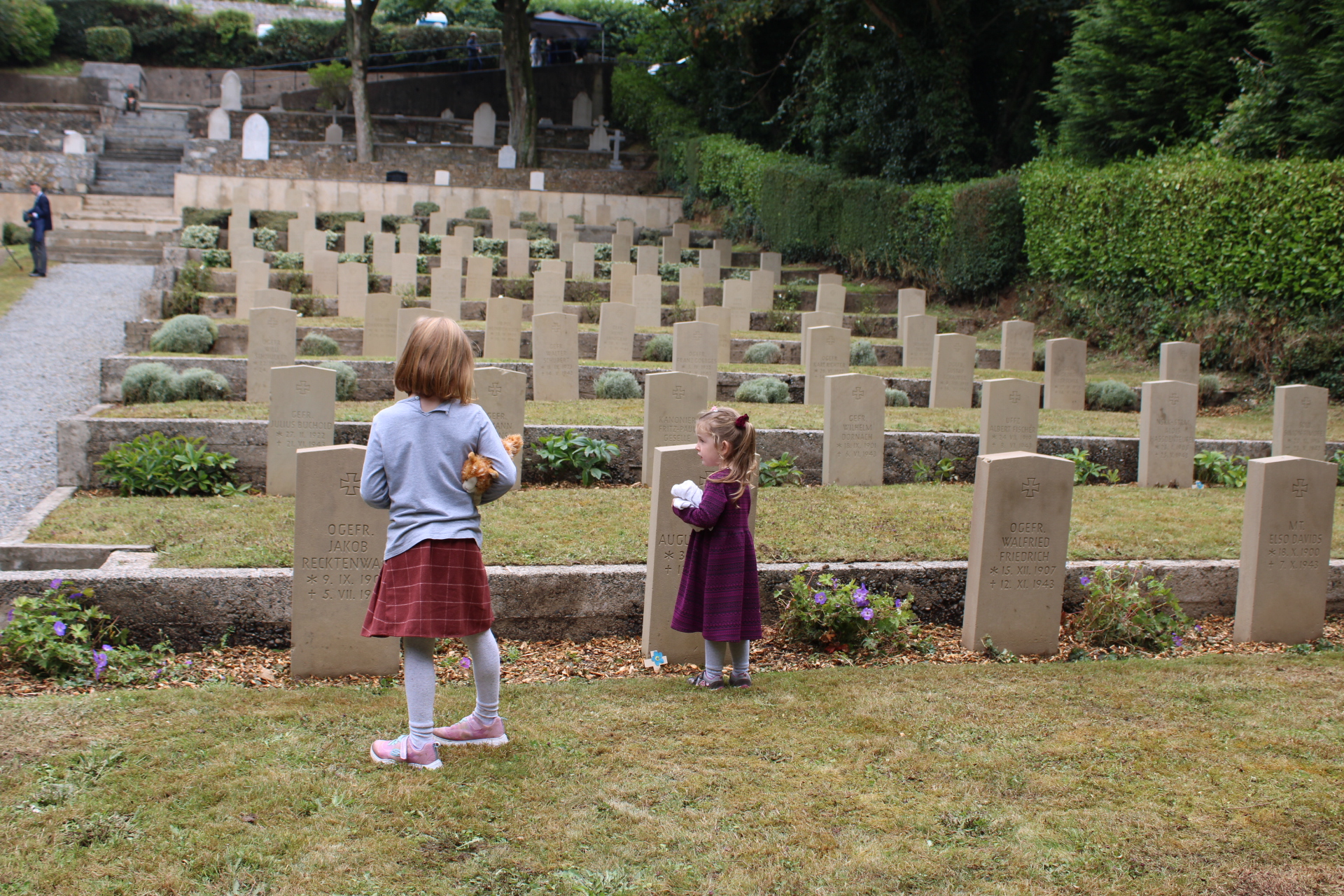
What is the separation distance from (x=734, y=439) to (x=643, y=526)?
2.53m

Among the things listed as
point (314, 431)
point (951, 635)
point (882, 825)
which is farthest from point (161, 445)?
point (882, 825)

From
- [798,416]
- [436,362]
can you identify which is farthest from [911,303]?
[436,362]

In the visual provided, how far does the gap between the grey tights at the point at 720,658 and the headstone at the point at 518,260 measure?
1519cm

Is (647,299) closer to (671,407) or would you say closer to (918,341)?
(918,341)

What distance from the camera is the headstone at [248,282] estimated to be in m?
14.9

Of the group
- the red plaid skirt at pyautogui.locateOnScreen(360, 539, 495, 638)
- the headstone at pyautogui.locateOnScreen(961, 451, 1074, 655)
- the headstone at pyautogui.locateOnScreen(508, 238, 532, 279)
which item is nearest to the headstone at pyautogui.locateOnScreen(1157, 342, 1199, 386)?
the headstone at pyautogui.locateOnScreen(961, 451, 1074, 655)

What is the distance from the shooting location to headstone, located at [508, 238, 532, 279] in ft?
63.6

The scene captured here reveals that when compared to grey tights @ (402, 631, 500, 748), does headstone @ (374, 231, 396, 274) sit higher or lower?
higher

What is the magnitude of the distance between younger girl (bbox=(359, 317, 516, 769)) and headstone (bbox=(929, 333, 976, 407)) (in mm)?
9251

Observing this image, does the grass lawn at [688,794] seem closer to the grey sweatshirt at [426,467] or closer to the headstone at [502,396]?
the grey sweatshirt at [426,467]

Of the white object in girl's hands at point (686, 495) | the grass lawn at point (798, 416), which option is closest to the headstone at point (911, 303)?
the grass lawn at point (798, 416)

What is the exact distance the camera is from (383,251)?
60.3 ft

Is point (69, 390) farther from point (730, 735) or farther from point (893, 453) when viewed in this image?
point (730, 735)

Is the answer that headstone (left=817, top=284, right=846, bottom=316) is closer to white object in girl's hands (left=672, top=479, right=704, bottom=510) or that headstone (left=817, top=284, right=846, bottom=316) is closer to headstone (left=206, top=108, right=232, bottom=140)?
white object in girl's hands (left=672, top=479, right=704, bottom=510)
